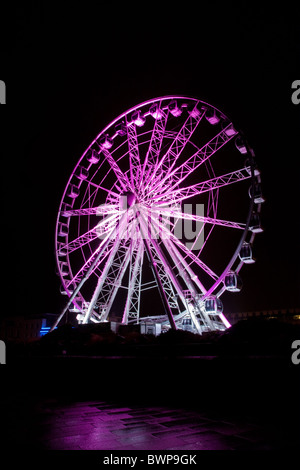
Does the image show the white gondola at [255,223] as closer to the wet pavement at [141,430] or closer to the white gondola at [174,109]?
the white gondola at [174,109]

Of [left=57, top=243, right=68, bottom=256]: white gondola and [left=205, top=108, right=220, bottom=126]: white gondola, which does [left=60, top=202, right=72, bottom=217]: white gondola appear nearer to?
[left=57, top=243, right=68, bottom=256]: white gondola

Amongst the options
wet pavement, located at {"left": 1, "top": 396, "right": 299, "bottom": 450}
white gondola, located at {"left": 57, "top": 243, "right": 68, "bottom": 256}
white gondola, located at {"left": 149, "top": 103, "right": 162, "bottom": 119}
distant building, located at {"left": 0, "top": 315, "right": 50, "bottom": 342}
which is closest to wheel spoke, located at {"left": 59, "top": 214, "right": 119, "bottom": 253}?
white gondola, located at {"left": 57, "top": 243, "right": 68, "bottom": 256}

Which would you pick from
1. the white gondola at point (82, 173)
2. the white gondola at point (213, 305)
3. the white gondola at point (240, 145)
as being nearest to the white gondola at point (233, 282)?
the white gondola at point (213, 305)

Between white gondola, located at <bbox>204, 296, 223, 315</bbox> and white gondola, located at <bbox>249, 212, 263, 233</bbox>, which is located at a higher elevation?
Result: white gondola, located at <bbox>249, 212, 263, 233</bbox>

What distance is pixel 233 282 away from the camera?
1573cm

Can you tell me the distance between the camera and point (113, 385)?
226 inches

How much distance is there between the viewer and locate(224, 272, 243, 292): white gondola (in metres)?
15.7

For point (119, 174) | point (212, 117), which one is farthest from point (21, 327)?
point (212, 117)

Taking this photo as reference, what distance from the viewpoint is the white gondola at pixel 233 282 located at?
15691 mm

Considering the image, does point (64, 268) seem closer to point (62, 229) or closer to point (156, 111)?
point (62, 229)

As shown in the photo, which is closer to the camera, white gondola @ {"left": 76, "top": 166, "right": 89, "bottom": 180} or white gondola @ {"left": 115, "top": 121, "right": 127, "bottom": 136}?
white gondola @ {"left": 115, "top": 121, "right": 127, "bottom": 136}

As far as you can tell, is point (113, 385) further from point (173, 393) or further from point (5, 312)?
point (5, 312)
